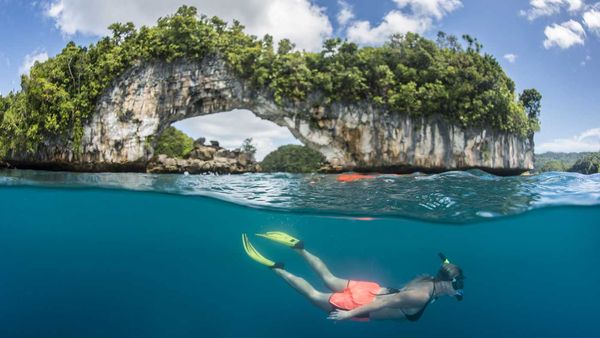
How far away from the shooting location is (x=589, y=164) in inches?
1551

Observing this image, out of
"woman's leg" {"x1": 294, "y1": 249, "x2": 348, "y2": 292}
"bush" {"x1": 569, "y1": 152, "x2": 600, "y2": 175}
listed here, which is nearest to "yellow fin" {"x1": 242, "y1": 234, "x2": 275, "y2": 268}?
"woman's leg" {"x1": 294, "y1": 249, "x2": 348, "y2": 292}

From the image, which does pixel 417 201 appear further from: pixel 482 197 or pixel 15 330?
pixel 15 330

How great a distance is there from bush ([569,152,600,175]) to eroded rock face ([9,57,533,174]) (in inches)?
794

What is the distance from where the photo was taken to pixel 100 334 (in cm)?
2108

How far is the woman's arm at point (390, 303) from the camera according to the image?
7.10 metres

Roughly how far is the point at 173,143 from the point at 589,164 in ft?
146

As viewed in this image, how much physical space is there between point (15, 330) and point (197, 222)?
35.2 feet

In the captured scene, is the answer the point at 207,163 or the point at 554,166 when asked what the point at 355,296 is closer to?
the point at 207,163

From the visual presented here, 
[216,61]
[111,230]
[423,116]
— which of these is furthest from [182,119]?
[423,116]

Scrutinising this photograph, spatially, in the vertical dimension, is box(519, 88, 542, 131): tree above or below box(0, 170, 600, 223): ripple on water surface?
above

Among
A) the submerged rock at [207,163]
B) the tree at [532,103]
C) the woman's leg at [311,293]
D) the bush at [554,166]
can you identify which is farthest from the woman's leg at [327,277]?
the bush at [554,166]

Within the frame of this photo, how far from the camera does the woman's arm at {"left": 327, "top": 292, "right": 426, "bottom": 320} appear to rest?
280 inches

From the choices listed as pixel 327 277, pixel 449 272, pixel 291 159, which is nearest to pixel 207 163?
pixel 327 277

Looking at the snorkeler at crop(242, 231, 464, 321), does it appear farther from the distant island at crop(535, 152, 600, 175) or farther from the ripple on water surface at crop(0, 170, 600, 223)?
the distant island at crop(535, 152, 600, 175)
